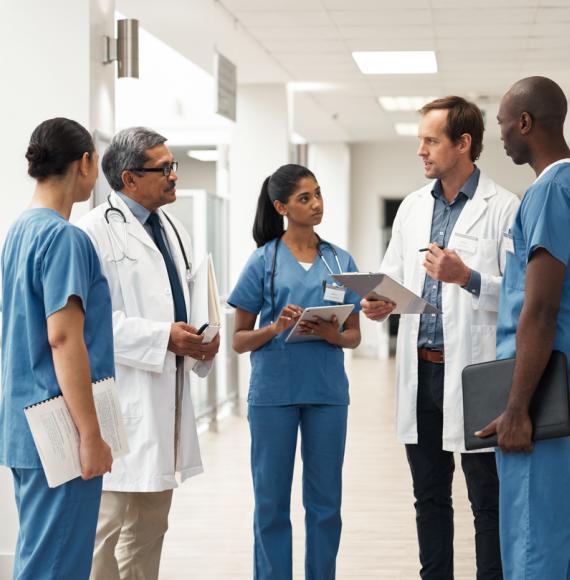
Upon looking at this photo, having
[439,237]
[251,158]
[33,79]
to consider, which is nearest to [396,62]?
[251,158]

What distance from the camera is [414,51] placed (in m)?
8.52

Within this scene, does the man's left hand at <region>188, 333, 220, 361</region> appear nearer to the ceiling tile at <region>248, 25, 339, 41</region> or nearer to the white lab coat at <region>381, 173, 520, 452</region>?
the white lab coat at <region>381, 173, 520, 452</region>

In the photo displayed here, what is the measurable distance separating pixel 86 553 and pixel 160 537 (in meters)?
0.86

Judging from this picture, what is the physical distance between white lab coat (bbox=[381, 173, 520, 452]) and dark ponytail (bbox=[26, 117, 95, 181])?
55.0 inches

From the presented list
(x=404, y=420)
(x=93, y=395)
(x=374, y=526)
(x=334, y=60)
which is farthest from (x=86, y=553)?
(x=334, y=60)

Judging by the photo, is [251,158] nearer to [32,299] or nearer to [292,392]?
[292,392]

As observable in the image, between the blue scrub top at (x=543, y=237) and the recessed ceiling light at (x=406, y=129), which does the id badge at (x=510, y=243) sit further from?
the recessed ceiling light at (x=406, y=129)

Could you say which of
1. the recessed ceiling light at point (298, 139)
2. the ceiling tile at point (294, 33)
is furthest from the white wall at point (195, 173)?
the ceiling tile at point (294, 33)

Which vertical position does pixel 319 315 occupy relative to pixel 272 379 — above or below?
above

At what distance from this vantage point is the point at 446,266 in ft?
10.3

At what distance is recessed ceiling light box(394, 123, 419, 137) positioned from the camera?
13.9 meters

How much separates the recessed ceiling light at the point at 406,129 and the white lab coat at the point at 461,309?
10580 millimetres

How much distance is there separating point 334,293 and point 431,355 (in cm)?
40

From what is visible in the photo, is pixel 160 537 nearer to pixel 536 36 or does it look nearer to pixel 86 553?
pixel 86 553
